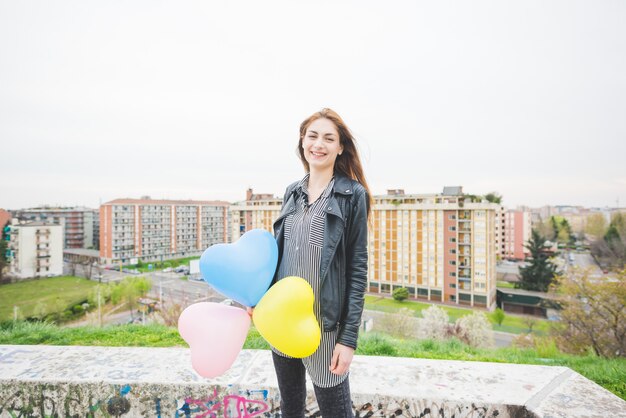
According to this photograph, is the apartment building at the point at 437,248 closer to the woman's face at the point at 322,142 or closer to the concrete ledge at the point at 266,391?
the concrete ledge at the point at 266,391

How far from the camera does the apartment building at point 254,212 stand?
3052 cm

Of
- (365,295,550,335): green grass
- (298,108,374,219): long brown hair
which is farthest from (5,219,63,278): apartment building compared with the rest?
(298,108,374,219): long brown hair

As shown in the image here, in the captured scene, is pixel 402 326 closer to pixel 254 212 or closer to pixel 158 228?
pixel 254 212

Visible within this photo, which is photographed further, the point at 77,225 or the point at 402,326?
the point at 77,225

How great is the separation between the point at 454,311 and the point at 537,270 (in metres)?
9.75

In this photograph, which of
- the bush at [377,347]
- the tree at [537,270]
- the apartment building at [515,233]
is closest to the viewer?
the bush at [377,347]

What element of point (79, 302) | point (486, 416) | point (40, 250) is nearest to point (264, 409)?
point (486, 416)

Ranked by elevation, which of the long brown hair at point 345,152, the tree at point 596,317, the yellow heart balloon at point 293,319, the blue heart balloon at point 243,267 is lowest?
the tree at point 596,317

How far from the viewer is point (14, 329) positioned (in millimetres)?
2703

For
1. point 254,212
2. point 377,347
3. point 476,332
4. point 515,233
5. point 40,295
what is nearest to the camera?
point 377,347

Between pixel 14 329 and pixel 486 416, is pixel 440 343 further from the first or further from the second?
pixel 14 329

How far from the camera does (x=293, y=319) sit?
1.02m

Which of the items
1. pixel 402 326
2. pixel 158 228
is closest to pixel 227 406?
pixel 402 326

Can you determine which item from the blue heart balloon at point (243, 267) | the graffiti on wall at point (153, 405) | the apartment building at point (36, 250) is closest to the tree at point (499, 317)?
the graffiti on wall at point (153, 405)
